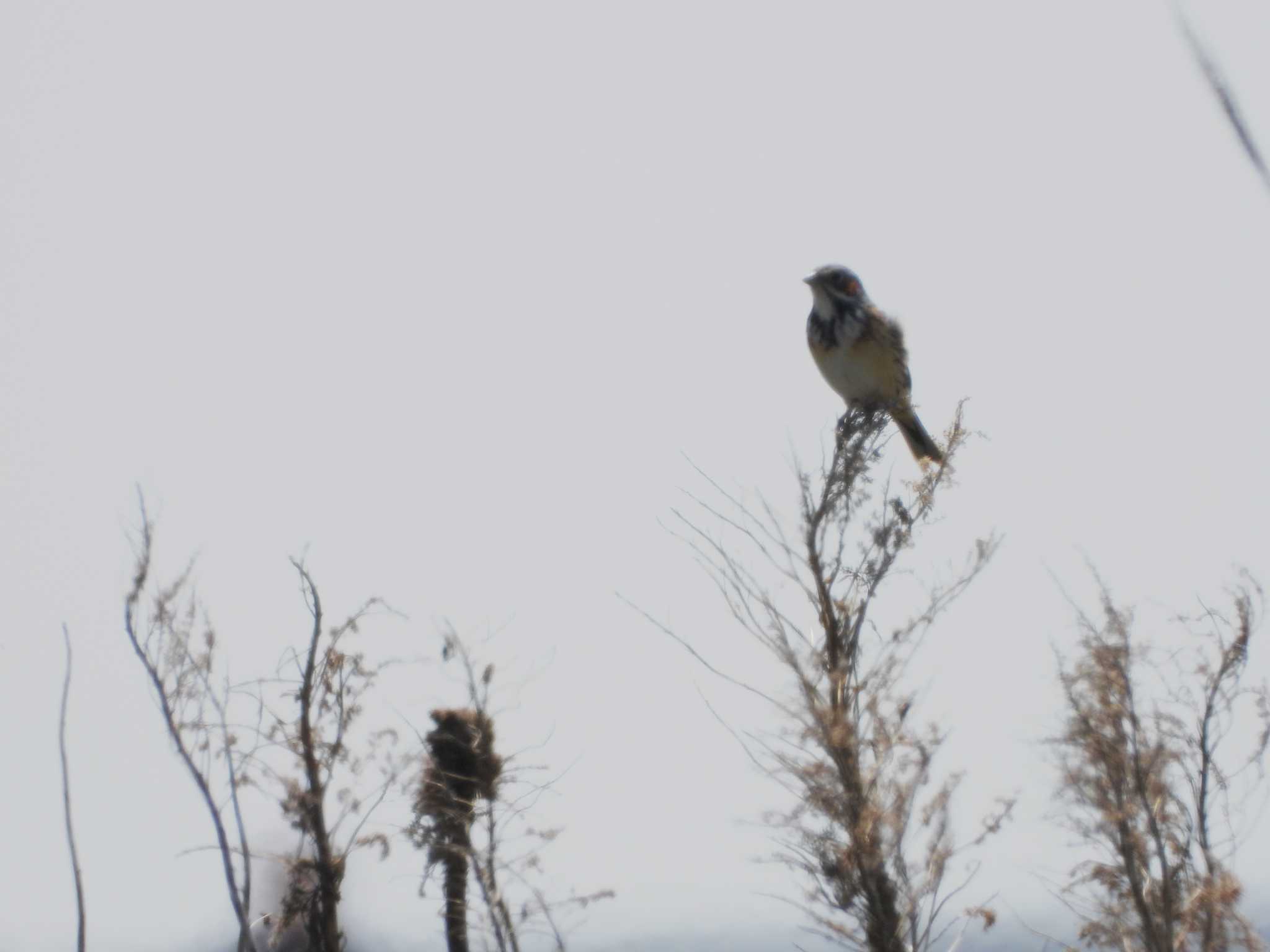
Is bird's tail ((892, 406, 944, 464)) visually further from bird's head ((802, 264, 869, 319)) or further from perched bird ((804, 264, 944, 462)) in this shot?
bird's head ((802, 264, 869, 319))

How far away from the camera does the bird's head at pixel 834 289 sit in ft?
37.6

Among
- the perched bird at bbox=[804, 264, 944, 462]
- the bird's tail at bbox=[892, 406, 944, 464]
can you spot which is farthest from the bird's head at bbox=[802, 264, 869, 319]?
the bird's tail at bbox=[892, 406, 944, 464]

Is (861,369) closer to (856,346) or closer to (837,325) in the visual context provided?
(856,346)

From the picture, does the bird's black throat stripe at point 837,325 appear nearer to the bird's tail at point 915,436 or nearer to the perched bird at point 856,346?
the perched bird at point 856,346

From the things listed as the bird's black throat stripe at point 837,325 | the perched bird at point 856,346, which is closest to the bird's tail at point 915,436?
the perched bird at point 856,346

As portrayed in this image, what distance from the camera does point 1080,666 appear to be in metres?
12.3

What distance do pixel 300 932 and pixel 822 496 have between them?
11.1 meters

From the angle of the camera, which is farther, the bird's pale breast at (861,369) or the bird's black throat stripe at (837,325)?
the bird's black throat stripe at (837,325)

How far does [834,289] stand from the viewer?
37.8ft

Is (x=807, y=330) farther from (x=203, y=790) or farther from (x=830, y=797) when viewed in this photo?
(x=203, y=790)

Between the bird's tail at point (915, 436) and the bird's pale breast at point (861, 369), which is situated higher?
the bird's pale breast at point (861, 369)

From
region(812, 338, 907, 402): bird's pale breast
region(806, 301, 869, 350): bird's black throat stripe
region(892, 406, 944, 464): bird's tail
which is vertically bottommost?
region(892, 406, 944, 464): bird's tail

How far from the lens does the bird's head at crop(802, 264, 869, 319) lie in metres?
11.5

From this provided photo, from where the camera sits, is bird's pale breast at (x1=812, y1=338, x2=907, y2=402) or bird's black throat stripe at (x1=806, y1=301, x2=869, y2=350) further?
bird's black throat stripe at (x1=806, y1=301, x2=869, y2=350)
